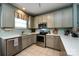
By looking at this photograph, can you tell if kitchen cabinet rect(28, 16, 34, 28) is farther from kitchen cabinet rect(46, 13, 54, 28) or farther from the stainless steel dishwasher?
the stainless steel dishwasher

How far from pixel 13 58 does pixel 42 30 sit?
10.8 feet

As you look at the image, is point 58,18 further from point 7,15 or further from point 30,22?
point 7,15

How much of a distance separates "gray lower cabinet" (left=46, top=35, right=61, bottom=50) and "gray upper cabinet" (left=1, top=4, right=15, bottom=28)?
1540 mm

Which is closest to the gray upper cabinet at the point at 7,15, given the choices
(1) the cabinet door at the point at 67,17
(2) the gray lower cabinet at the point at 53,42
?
(2) the gray lower cabinet at the point at 53,42

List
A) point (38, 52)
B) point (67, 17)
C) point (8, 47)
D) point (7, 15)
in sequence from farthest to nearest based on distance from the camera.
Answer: point (67, 17)
point (38, 52)
point (7, 15)
point (8, 47)

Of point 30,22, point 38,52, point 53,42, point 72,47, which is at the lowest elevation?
point 38,52

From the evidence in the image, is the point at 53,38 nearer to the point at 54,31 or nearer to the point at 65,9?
the point at 54,31

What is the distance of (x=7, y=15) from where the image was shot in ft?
7.57

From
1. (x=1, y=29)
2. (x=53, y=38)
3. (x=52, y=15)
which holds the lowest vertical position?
(x=53, y=38)

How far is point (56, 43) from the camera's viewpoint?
2.79m

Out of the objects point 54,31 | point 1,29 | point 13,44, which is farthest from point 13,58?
point 54,31

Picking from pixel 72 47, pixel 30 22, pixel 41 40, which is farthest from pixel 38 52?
pixel 30 22

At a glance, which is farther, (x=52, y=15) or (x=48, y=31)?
(x=48, y=31)

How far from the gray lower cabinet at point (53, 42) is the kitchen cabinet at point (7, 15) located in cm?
154
